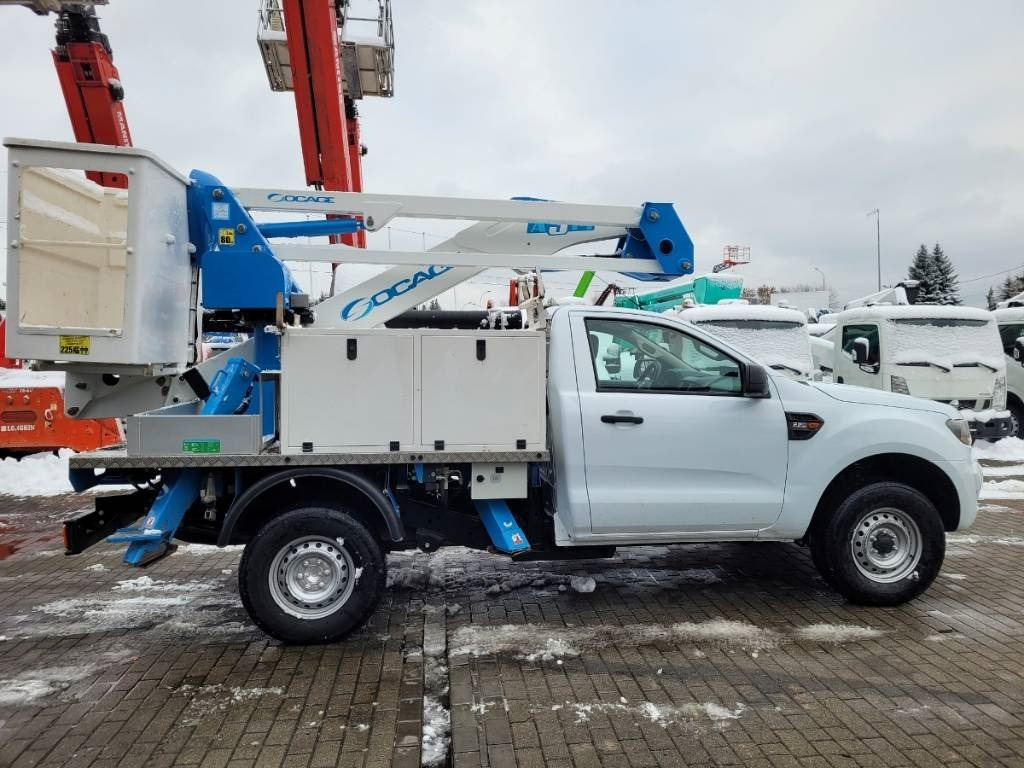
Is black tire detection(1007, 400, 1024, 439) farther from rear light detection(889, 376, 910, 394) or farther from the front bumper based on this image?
rear light detection(889, 376, 910, 394)

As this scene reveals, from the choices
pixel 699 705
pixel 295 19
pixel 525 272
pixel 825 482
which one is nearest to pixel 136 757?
pixel 699 705

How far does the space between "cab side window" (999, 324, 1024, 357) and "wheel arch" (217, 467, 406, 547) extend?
13.6 m

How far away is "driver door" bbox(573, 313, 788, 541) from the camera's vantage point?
15.3ft

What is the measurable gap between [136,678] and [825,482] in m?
4.50

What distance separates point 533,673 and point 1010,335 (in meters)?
13.8

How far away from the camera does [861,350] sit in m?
12.1

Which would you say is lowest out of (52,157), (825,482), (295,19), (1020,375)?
(825,482)

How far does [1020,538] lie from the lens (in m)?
6.95

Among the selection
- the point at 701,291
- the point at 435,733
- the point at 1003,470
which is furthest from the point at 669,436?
the point at 701,291

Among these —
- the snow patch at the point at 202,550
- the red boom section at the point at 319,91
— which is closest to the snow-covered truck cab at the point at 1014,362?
the red boom section at the point at 319,91

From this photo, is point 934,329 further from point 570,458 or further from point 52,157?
point 52,157

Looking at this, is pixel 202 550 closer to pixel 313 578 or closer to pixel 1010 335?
pixel 313 578

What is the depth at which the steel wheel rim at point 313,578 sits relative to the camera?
4.37 m

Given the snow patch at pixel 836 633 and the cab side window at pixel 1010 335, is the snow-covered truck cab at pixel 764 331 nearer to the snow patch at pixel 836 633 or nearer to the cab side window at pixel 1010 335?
the cab side window at pixel 1010 335
